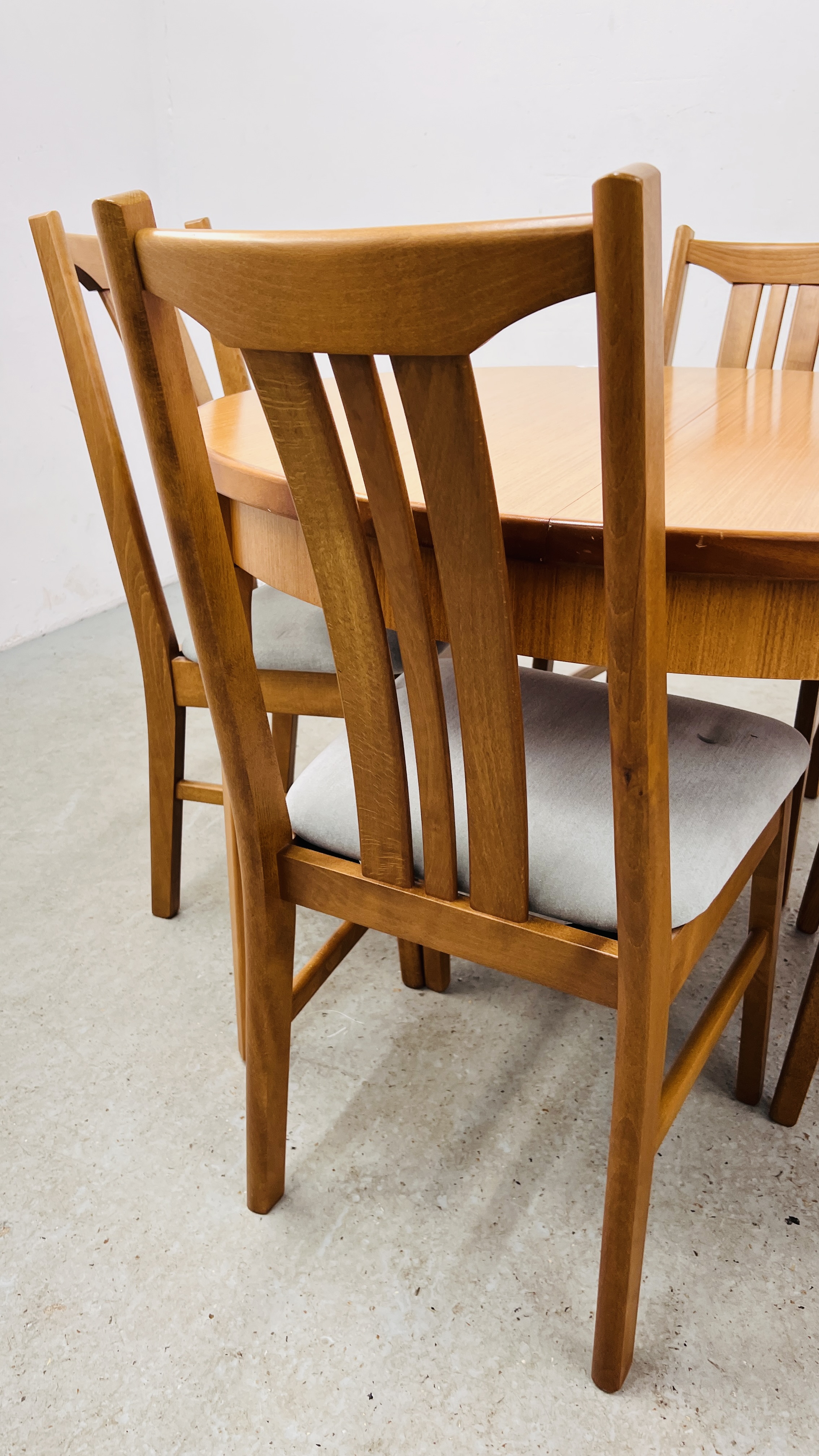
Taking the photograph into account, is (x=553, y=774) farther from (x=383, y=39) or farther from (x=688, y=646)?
(x=383, y=39)

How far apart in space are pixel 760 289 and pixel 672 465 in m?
1.04

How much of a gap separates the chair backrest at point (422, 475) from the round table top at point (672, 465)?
0.13 m

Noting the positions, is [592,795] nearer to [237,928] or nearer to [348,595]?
[348,595]

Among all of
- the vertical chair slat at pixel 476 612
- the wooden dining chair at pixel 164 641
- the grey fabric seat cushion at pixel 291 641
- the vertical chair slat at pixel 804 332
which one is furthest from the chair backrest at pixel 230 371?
the vertical chair slat at pixel 476 612

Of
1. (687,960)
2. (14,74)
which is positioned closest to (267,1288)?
(687,960)

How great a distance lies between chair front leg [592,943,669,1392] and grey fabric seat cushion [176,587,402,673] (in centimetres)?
65

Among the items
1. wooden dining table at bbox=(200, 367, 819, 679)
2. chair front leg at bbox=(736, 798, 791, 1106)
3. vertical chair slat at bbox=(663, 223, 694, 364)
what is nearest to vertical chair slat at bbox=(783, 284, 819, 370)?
vertical chair slat at bbox=(663, 223, 694, 364)

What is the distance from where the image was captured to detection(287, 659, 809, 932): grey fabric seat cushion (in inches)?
32.2

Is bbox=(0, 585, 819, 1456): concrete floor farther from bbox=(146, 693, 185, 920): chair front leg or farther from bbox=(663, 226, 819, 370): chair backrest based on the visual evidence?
bbox=(663, 226, 819, 370): chair backrest

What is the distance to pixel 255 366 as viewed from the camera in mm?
667

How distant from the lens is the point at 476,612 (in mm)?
667

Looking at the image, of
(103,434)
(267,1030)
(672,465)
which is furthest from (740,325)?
(267,1030)

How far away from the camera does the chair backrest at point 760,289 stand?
171 cm

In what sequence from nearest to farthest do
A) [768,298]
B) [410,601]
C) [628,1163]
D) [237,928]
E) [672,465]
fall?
[410,601] < [628,1163] < [672,465] < [237,928] < [768,298]
